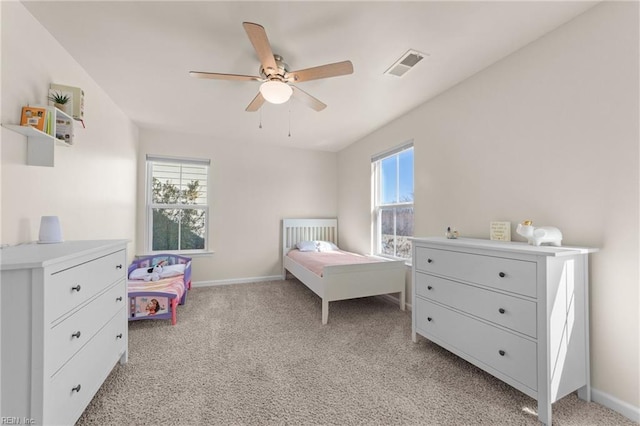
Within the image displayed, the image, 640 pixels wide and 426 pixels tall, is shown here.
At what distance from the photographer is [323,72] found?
1.79m

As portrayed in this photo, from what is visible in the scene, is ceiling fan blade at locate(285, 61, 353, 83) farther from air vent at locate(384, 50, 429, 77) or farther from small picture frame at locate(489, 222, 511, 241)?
small picture frame at locate(489, 222, 511, 241)

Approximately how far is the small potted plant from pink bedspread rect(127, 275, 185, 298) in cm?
171

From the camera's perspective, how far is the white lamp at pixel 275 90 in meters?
1.85

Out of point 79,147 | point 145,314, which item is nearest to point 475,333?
point 145,314

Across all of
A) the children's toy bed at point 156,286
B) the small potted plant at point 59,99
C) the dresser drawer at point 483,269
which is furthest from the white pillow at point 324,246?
the small potted plant at point 59,99

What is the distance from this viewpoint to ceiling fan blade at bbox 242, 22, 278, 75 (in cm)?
140

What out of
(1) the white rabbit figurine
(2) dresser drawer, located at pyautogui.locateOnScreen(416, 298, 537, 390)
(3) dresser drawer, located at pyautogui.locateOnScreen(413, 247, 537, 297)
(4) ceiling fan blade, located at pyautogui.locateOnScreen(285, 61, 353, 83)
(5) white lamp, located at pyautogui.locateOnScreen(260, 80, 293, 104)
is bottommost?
(2) dresser drawer, located at pyautogui.locateOnScreen(416, 298, 537, 390)

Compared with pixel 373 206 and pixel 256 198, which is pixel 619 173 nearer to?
pixel 373 206

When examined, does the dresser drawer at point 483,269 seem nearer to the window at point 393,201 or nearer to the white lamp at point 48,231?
the window at point 393,201

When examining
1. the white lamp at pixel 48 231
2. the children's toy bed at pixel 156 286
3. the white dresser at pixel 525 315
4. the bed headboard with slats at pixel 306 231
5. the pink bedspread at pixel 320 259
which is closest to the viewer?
the white dresser at pixel 525 315

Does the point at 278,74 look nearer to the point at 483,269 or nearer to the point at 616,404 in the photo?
the point at 483,269

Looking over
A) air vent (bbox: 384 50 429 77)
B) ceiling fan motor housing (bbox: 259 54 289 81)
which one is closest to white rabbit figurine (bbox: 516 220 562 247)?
air vent (bbox: 384 50 429 77)

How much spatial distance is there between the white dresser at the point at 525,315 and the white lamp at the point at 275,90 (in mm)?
1673

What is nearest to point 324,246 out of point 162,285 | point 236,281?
point 236,281
